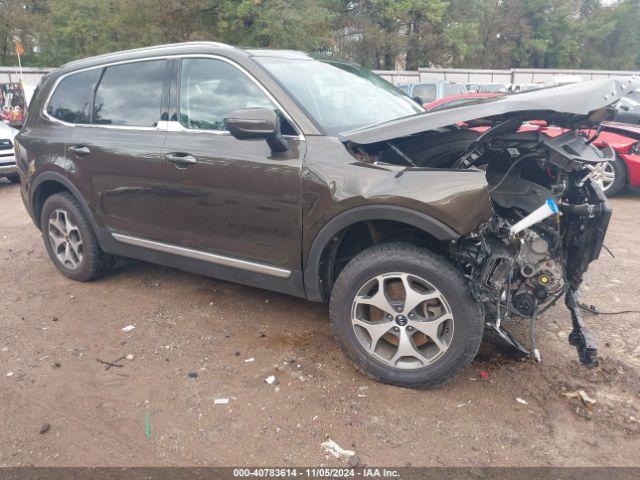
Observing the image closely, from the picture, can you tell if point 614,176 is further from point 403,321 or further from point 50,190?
point 50,190

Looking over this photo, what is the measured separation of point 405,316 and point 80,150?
2985 millimetres

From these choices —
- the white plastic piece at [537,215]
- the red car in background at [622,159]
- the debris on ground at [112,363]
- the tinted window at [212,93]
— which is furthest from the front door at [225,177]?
the red car in background at [622,159]

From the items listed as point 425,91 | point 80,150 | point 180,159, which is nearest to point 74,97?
point 80,150

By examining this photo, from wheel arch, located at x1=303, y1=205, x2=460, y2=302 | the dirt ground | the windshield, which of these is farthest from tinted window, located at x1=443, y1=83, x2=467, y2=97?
wheel arch, located at x1=303, y1=205, x2=460, y2=302

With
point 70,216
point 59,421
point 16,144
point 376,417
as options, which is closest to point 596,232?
point 376,417

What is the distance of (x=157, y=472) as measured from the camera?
2490mm

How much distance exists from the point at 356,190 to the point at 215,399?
1.45m

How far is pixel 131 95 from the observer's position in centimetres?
408

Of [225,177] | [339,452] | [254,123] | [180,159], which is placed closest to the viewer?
[339,452]

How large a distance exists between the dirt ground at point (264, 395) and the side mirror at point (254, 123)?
1.44 meters

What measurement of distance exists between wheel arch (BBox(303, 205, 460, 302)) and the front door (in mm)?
140

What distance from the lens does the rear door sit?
3.87m

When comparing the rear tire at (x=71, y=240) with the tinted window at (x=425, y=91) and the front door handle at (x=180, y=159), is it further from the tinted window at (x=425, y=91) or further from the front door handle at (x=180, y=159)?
the tinted window at (x=425, y=91)

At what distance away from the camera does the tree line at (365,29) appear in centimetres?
2292
